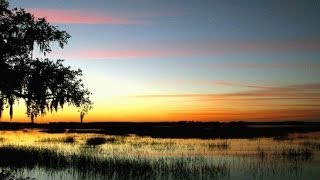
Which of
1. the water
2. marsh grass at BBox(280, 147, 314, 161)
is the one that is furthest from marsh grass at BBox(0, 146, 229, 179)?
marsh grass at BBox(280, 147, 314, 161)

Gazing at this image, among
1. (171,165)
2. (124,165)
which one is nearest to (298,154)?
(171,165)

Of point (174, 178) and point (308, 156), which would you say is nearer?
point (174, 178)

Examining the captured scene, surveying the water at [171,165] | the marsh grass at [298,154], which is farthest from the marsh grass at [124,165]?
the marsh grass at [298,154]

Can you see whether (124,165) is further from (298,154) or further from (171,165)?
(298,154)

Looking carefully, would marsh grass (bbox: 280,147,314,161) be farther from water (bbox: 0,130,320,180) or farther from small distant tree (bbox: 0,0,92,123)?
small distant tree (bbox: 0,0,92,123)

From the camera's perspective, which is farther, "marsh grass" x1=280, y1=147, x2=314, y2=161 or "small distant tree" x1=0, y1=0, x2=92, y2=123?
"marsh grass" x1=280, y1=147, x2=314, y2=161

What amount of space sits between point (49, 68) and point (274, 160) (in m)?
17.2

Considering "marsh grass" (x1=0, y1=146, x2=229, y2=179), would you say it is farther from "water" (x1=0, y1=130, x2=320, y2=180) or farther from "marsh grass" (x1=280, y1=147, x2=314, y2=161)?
"marsh grass" (x1=280, y1=147, x2=314, y2=161)

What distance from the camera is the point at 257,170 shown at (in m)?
28.9

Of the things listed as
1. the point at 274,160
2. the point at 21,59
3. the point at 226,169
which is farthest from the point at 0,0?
the point at 274,160

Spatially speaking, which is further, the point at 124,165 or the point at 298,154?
the point at 298,154

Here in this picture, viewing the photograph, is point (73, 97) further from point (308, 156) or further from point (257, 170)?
point (308, 156)

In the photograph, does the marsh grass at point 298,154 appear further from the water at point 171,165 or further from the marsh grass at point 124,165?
the marsh grass at point 124,165

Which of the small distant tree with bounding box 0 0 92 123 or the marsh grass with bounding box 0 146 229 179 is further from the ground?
the small distant tree with bounding box 0 0 92 123
